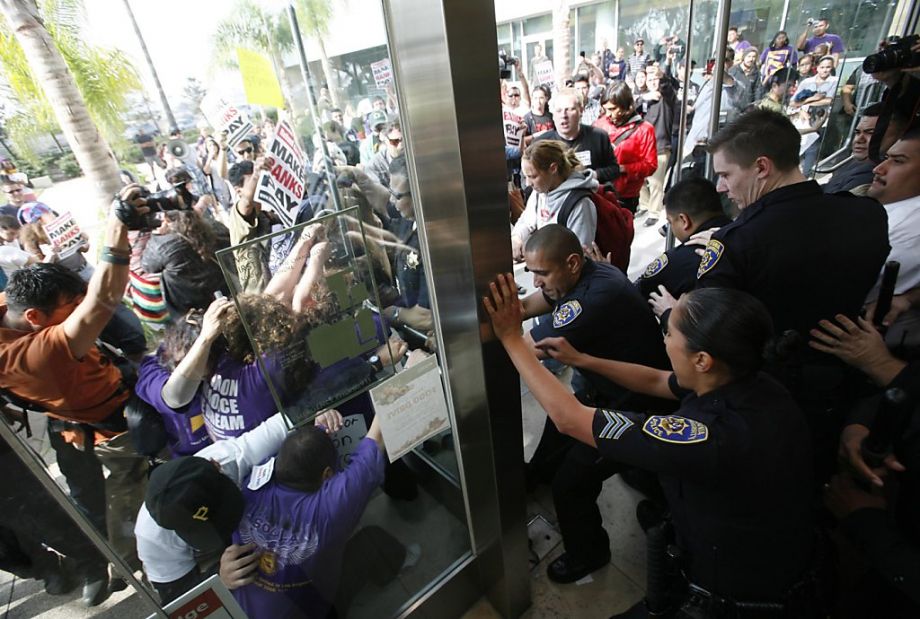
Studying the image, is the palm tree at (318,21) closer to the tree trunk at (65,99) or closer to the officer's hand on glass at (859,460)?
the tree trunk at (65,99)

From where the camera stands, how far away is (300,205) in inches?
41.6

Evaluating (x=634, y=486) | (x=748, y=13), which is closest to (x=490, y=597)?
(x=634, y=486)

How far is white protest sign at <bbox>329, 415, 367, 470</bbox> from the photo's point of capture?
1380 millimetres

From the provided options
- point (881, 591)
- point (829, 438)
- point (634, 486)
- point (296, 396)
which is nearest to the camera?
point (296, 396)

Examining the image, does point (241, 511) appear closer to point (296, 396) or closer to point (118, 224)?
point (296, 396)

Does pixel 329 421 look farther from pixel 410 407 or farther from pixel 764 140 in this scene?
pixel 764 140

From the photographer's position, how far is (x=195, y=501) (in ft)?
3.50

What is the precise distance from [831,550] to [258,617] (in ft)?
5.37

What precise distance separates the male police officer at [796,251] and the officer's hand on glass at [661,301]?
0.28m

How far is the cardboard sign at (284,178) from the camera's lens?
3.21 ft

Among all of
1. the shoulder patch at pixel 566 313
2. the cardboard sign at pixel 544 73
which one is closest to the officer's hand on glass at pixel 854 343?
the shoulder patch at pixel 566 313

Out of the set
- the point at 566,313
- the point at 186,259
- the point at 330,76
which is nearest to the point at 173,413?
the point at 186,259

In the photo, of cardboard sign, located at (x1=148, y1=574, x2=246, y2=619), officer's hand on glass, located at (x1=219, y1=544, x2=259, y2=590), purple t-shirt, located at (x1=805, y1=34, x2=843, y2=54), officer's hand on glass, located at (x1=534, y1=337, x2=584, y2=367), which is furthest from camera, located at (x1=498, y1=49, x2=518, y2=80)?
cardboard sign, located at (x1=148, y1=574, x2=246, y2=619)

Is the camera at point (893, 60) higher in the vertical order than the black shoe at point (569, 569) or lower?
higher
